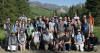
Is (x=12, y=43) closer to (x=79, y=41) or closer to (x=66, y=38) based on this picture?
(x=66, y=38)

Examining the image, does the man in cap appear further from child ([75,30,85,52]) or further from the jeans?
the jeans

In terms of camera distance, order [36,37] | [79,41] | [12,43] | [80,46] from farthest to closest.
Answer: [36,37]
[79,41]
[80,46]
[12,43]

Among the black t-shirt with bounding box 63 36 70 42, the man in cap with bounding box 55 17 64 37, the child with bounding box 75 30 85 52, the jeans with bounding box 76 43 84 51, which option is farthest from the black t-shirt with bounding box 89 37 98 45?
the man in cap with bounding box 55 17 64 37

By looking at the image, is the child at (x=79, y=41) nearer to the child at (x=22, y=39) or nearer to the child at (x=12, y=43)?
the child at (x=22, y=39)

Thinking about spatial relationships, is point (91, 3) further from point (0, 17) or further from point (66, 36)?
point (66, 36)

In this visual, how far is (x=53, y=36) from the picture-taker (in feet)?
38.1

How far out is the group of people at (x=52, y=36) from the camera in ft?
36.3

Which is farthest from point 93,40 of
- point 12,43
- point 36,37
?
point 12,43

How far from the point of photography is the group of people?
11078 mm

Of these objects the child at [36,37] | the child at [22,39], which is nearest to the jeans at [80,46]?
the child at [36,37]

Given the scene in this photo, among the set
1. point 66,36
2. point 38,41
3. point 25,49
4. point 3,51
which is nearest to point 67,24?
point 66,36

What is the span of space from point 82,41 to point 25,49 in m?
3.55

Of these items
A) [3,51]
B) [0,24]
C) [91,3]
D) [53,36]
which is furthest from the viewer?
[91,3]

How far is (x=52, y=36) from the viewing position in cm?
1141
